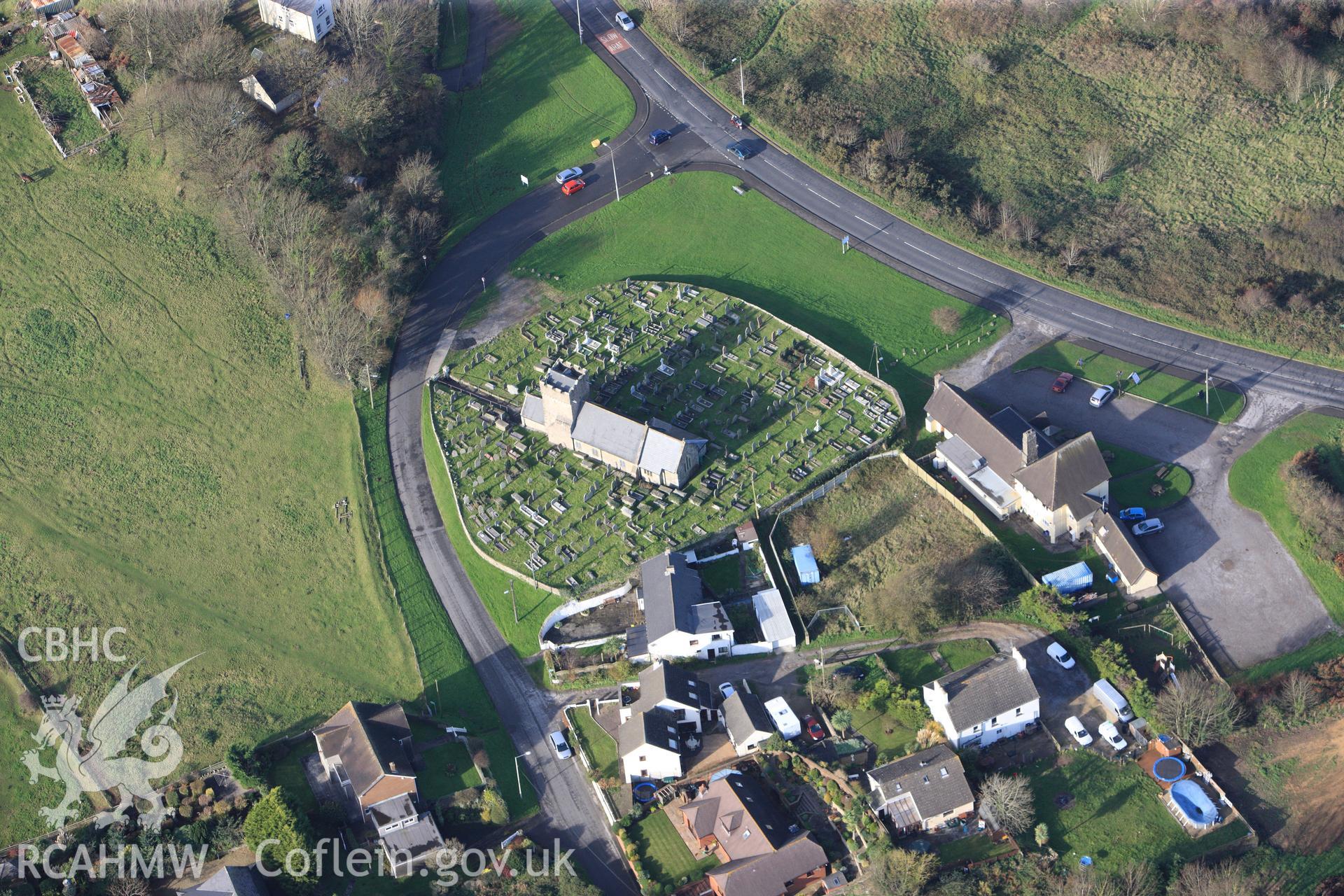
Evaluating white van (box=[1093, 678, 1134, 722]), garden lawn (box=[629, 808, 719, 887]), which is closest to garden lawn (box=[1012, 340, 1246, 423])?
white van (box=[1093, 678, 1134, 722])

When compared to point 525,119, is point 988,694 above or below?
below

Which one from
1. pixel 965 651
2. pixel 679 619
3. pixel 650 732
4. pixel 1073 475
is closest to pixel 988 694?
pixel 965 651

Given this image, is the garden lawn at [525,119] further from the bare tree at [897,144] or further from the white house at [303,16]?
the bare tree at [897,144]

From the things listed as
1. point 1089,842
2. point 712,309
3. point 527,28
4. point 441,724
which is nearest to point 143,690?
point 441,724

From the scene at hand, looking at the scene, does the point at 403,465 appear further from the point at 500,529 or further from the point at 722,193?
the point at 722,193

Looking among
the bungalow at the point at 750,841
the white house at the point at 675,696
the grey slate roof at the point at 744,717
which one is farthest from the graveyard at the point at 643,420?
the bungalow at the point at 750,841

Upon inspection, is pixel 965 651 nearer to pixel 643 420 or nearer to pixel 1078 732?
pixel 1078 732

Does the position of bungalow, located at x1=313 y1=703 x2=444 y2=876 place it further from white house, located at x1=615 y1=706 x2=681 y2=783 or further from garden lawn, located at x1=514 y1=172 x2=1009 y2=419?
garden lawn, located at x1=514 y1=172 x2=1009 y2=419
